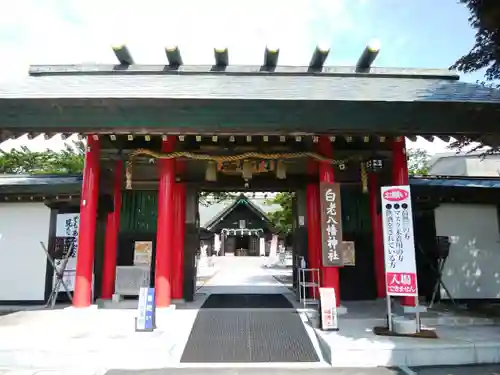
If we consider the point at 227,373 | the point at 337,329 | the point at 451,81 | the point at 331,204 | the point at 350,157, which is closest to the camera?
the point at 227,373

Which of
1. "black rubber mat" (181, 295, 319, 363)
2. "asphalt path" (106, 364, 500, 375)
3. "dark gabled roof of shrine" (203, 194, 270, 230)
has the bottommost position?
"asphalt path" (106, 364, 500, 375)

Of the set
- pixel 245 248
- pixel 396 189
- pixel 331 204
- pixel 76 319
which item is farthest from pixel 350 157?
pixel 245 248

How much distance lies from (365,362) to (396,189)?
3.13 meters

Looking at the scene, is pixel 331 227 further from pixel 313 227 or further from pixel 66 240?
pixel 66 240

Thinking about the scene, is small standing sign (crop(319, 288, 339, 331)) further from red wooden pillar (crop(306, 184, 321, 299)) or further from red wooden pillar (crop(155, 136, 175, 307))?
red wooden pillar (crop(155, 136, 175, 307))

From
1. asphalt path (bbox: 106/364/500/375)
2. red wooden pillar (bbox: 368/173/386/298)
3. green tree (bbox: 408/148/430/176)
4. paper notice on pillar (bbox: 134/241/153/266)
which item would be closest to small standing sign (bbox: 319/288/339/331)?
asphalt path (bbox: 106/364/500/375)

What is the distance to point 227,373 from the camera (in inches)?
210

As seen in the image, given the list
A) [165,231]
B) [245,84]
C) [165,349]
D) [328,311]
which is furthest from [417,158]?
[165,349]

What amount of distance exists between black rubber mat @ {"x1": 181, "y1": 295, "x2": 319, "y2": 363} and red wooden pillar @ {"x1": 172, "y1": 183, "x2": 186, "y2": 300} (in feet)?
5.06

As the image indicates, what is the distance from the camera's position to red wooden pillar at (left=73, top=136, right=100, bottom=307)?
7.99m

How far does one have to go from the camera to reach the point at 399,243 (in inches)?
266

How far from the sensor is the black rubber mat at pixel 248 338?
5969mm

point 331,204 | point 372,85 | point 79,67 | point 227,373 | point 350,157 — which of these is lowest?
point 227,373

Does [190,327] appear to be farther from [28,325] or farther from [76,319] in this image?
[28,325]
